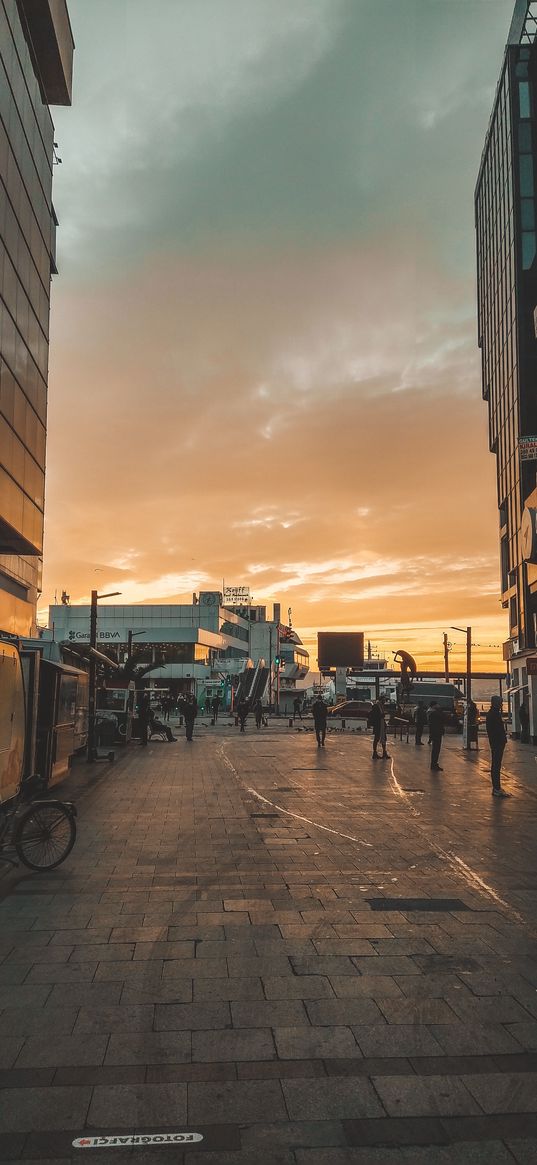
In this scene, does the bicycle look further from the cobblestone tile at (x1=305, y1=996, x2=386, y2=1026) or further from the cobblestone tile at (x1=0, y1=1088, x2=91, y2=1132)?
the cobblestone tile at (x1=0, y1=1088, x2=91, y2=1132)

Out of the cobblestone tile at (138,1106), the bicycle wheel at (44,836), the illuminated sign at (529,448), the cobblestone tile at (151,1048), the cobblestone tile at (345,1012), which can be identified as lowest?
the cobblestone tile at (151,1048)

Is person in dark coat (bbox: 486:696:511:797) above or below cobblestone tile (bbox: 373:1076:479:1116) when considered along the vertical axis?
above

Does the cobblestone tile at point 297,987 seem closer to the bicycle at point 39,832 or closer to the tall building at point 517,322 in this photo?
the bicycle at point 39,832

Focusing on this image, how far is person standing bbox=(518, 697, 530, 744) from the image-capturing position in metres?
35.8

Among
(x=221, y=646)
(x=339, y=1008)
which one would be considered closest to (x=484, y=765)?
(x=339, y=1008)

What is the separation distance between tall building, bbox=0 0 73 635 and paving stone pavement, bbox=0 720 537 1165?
1494 cm

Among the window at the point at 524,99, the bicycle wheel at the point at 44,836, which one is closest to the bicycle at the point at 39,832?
the bicycle wheel at the point at 44,836

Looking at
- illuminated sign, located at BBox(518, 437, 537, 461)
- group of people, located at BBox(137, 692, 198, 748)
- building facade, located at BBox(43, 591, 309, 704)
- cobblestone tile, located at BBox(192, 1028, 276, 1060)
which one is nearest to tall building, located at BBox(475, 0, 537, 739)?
illuminated sign, located at BBox(518, 437, 537, 461)

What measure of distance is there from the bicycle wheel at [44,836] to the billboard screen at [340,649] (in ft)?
220

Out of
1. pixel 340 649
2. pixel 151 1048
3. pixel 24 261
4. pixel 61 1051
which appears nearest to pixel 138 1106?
pixel 151 1048

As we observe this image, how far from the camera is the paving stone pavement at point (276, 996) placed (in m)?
3.83

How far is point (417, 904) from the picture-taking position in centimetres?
791

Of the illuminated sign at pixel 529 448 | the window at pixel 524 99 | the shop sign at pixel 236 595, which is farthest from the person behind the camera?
the shop sign at pixel 236 595

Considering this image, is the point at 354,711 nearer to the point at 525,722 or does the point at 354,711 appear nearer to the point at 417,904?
the point at 525,722
